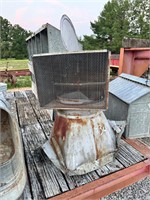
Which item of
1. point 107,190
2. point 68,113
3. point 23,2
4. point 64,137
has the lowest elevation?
point 107,190

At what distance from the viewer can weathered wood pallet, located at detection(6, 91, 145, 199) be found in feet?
4.33

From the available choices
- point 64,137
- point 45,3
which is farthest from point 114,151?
point 45,3

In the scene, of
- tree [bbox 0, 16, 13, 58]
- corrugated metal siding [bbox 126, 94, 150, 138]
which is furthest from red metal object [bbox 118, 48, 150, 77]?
tree [bbox 0, 16, 13, 58]

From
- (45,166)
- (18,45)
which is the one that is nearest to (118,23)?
(18,45)

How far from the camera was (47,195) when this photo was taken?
127 centimetres

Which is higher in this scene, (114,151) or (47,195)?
(114,151)

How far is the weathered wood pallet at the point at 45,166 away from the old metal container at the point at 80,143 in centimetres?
6

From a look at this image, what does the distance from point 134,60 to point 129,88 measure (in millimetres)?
974

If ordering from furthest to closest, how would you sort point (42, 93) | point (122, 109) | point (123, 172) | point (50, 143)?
point (122, 109) < point (50, 143) < point (123, 172) < point (42, 93)

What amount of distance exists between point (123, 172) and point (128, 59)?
1.88 m

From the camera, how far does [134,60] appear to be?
289 centimetres

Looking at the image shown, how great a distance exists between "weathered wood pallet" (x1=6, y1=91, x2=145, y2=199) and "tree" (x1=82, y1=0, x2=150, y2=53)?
568 inches

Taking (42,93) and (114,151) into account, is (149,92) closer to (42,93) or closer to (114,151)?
(114,151)

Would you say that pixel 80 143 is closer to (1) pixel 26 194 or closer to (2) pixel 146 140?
(1) pixel 26 194
